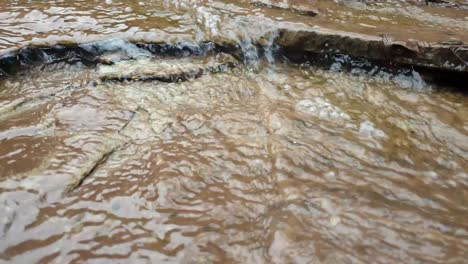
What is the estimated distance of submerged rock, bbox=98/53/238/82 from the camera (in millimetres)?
4047

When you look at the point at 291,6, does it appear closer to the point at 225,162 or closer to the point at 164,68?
the point at 164,68

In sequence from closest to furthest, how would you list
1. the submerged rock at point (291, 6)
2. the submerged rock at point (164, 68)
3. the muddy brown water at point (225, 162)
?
the muddy brown water at point (225, 162) < the submerged rock at point (164, 68) < the submerged rock at point (291, 6)

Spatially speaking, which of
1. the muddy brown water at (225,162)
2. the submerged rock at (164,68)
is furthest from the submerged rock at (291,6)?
the submerged rock at (164,68)

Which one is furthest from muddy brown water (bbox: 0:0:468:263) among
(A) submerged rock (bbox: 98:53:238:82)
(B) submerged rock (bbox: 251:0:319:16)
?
(B) submerged rock (bbox: 251:0:319:16)

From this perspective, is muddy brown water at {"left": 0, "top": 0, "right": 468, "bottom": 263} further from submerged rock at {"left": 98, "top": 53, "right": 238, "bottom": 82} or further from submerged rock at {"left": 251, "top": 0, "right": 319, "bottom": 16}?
submerged rock at {"left": 251, "top": 0, "right": 319, "bottom": 16}

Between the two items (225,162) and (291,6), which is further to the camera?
(291,6)

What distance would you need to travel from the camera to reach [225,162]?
9.72ft

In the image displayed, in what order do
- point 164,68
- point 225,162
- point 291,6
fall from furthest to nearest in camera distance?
point 291,6 → point 164,68 → point 225,162

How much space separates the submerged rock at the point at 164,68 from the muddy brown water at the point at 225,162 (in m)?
0.04

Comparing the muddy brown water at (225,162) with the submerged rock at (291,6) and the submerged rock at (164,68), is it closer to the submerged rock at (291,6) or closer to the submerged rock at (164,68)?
the submerged rock at (164,68)

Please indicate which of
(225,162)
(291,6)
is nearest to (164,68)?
(225,162)

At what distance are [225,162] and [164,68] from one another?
5.36 feet

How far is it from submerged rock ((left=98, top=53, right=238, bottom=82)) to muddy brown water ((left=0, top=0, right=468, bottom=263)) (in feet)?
0.13

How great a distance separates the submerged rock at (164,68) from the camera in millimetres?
4047
